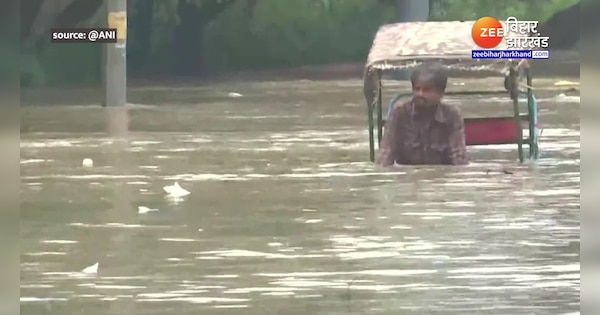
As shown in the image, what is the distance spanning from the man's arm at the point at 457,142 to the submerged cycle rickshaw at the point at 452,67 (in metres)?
0.04

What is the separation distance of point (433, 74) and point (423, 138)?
404mm

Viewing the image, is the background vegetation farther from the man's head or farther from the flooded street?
the man's head

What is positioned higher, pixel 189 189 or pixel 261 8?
pixel 261 8

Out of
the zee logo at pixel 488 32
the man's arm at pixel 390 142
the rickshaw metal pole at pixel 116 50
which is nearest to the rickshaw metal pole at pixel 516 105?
the man's arm at pixel 390 142

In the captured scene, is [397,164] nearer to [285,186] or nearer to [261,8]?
[285,186]

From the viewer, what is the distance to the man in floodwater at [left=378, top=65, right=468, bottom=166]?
5.33 m

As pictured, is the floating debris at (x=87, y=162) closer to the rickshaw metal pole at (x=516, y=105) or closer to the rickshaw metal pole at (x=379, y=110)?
the rickshaw metal pole at (x=379, y=110)

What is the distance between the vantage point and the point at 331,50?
467 cm

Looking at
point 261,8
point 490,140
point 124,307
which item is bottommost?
point 124,307

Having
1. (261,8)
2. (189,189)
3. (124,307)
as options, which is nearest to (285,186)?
(189,189)

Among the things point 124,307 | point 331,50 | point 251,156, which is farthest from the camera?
point 251,156

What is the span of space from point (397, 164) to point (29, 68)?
72.6 inches

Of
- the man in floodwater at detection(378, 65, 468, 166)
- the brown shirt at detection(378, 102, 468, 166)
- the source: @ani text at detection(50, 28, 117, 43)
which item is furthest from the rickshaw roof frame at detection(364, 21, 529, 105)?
the source: @ani text at detection(50, 28, 117, 43)

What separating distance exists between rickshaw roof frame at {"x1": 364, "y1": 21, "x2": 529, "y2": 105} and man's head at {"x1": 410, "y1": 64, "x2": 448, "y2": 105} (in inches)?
2.3
